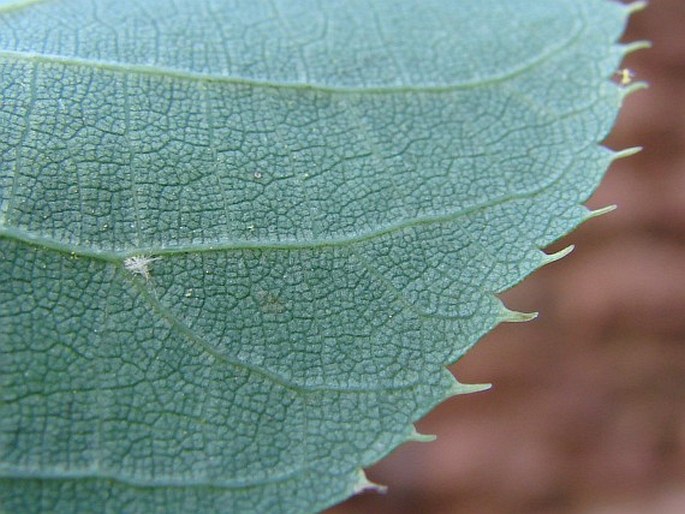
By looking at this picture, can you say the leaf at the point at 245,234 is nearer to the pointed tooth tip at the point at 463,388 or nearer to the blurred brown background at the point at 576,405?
the pointed tooth tip at the point at 463,388

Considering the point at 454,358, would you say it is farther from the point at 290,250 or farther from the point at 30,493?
the point at 30,493

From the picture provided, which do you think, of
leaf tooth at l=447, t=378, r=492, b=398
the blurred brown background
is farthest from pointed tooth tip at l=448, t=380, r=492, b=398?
the blurred brown background

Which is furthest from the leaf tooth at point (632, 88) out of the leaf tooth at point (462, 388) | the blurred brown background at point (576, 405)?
the blurred brown background at point (576, 405)

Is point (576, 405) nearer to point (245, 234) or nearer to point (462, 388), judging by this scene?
point (462, 388)

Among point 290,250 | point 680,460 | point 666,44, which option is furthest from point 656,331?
point 290,250

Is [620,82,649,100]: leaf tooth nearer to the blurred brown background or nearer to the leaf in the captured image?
the leaf

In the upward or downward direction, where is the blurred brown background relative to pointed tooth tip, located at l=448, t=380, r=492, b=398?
downward

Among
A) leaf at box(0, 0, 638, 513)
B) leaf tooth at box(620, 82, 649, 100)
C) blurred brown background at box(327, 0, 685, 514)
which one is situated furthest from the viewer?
blurred brown background at box(327, 0, 685, 514)
